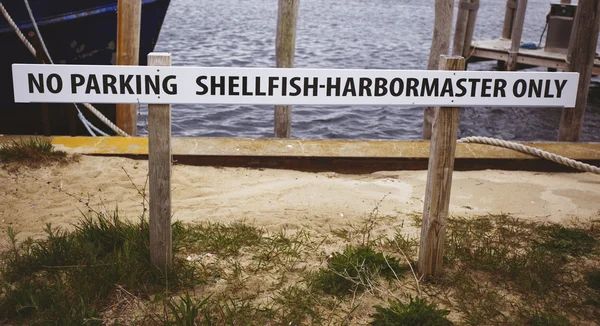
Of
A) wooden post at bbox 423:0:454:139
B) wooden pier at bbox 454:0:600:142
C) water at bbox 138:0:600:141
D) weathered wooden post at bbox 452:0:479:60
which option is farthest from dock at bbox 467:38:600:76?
wooden post at bbox 423:0:454:139

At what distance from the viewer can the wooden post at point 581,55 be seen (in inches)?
252

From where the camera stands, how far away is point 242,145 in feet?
18.4

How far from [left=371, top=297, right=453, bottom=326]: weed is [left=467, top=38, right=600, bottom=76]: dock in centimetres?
1058

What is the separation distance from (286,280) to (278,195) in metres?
1.50

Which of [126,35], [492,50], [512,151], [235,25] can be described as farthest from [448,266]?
[235,25]

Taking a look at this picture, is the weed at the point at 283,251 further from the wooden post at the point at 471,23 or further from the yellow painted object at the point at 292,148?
the wooden post at the point at 471,23

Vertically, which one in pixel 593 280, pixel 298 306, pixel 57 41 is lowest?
pixel 298 306

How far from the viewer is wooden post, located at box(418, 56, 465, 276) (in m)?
3.08

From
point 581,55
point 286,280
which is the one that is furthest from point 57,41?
point 581,55

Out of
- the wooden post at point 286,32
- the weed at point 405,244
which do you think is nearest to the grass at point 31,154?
the wooden post at point 286,32

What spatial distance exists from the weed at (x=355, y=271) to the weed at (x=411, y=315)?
24 cm

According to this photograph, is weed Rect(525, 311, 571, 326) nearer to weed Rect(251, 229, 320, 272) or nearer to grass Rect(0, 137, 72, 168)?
weed Rect(251, 229, 320, 272)

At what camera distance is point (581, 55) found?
6781 millimetres

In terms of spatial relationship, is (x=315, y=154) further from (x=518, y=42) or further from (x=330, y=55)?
(x=330, y=55)
